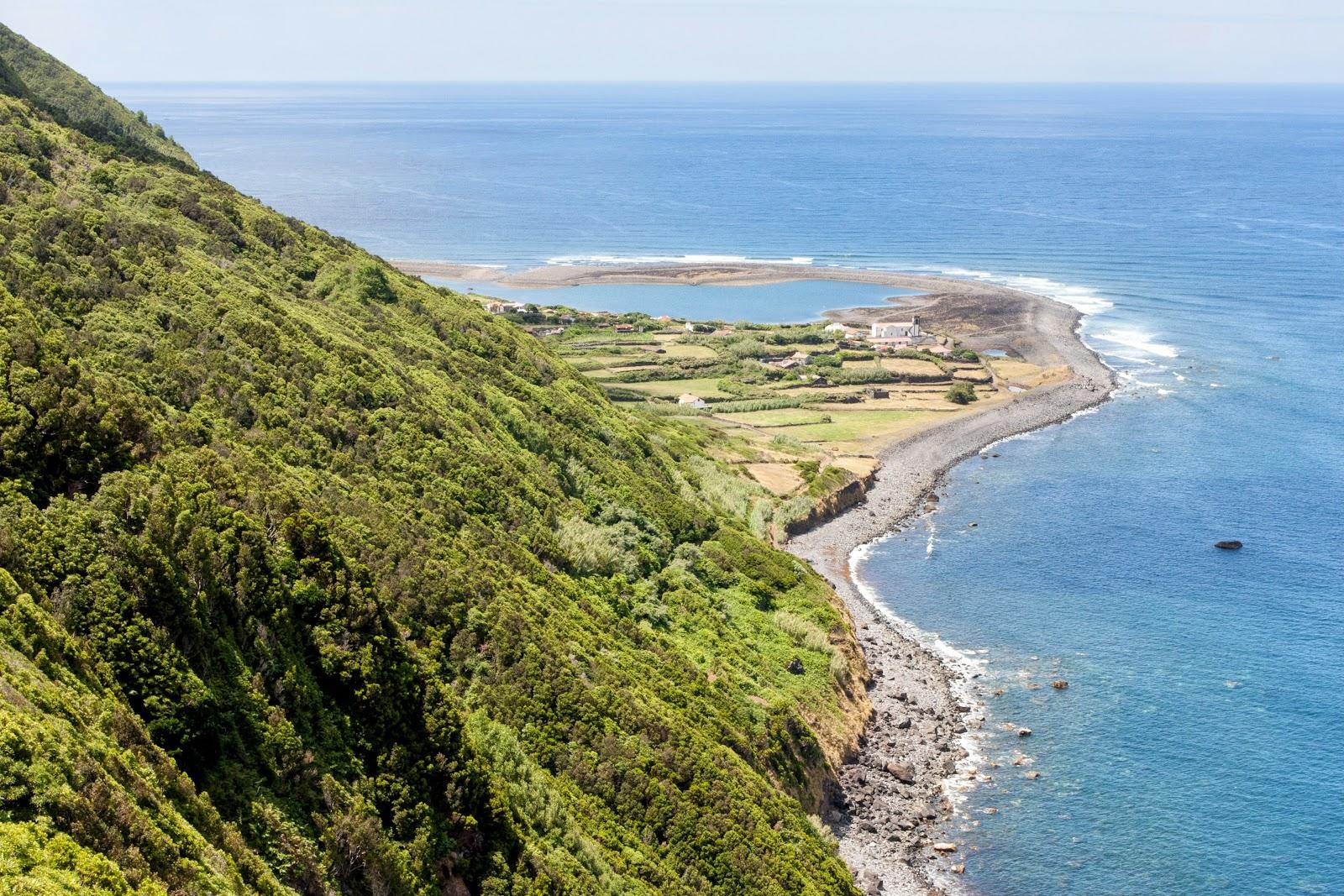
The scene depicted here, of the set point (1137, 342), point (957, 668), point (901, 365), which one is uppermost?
point (1137, 342)

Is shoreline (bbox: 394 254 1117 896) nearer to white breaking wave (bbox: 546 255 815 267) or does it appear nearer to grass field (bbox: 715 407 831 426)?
grass field (bbox: 715 407 831 426)

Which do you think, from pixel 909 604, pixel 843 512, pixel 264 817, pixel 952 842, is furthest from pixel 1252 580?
pixel 264 817

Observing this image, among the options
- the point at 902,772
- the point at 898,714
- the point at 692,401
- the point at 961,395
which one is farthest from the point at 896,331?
the point at 902,772

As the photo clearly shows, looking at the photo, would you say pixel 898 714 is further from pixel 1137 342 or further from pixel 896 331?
pixel 1137 342

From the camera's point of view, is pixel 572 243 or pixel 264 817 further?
pixel 572 243

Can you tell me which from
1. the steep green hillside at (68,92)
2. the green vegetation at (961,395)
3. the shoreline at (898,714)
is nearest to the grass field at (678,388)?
the shoreline at (898,714)

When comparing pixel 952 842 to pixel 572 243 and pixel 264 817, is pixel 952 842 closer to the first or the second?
pixel 264 817
